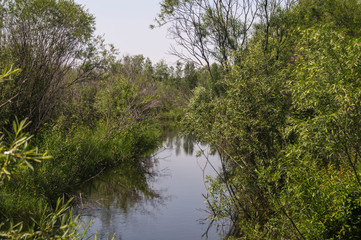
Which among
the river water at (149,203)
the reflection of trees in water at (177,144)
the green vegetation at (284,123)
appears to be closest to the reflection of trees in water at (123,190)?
the river water at (149,203)

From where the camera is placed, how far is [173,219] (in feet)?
42.7

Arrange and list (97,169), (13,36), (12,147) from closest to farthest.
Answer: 1. (12,147)
2. (13,36)
3. (97,169)

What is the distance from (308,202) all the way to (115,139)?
14686 mm

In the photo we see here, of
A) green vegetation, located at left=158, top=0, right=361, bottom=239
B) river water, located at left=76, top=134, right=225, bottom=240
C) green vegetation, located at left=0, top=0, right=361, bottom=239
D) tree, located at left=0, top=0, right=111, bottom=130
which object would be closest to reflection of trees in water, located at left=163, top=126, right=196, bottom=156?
river water, located at left=76, top=134, right=225, bottom=240

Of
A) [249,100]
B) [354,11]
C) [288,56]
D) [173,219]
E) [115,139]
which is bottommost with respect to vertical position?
[173,219]

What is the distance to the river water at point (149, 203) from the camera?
1156cm

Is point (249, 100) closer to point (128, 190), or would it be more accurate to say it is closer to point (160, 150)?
point (128, 190)

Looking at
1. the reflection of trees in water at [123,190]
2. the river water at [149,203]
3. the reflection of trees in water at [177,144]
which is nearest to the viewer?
the river water at [149,203]

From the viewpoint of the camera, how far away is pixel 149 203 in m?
14.9

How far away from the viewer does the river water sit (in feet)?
37.9

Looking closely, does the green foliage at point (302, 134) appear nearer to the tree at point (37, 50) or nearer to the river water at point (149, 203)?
the river water at point (149, 203)

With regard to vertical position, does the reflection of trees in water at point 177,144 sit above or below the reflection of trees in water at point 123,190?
above

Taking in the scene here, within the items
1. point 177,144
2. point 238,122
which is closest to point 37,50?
point 238,122

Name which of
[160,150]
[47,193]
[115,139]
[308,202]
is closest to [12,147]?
[308,202]
